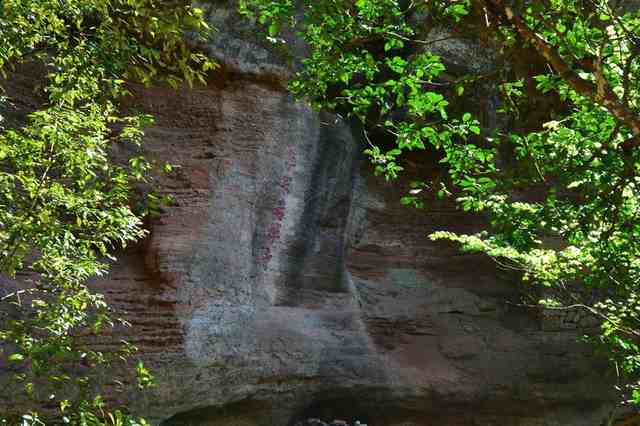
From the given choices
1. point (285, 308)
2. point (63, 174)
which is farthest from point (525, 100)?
point (285, 308)

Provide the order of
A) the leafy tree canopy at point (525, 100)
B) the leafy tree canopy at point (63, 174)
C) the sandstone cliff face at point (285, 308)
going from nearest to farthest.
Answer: the leafy tree canopy at point (63, 174) → the leafy tree canopy at point (525, 100) → the sandstone cliff face at point (285, 308)

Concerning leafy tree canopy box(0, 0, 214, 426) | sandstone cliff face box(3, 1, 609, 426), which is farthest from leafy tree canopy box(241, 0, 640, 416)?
sandstone cliff face box(3, 1, 609, 426)

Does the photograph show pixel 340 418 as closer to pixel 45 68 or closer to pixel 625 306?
pixel 625 306

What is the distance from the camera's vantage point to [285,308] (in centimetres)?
862

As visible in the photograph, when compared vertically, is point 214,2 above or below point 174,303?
above

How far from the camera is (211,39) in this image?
8.34 m

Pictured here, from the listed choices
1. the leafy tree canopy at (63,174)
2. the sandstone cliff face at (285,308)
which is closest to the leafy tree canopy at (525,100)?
the leafy tree canopy at (63,174)

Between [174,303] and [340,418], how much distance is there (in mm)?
2860

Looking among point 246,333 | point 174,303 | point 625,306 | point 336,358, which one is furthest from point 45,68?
point 625,306

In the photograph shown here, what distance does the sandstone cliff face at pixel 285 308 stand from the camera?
24.5ft

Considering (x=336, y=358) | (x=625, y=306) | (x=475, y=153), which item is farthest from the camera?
(x=336, y=358)

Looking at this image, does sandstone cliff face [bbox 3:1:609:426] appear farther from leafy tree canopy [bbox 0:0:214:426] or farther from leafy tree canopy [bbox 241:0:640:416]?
leafy tree canopy [bbox 0:0:214:426]

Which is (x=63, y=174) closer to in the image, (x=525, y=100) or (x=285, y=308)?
(x=525, y=100)

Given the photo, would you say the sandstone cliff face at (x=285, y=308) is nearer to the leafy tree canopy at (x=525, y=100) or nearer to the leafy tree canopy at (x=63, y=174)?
the leafy tree canopy at (x=525, y=100)
